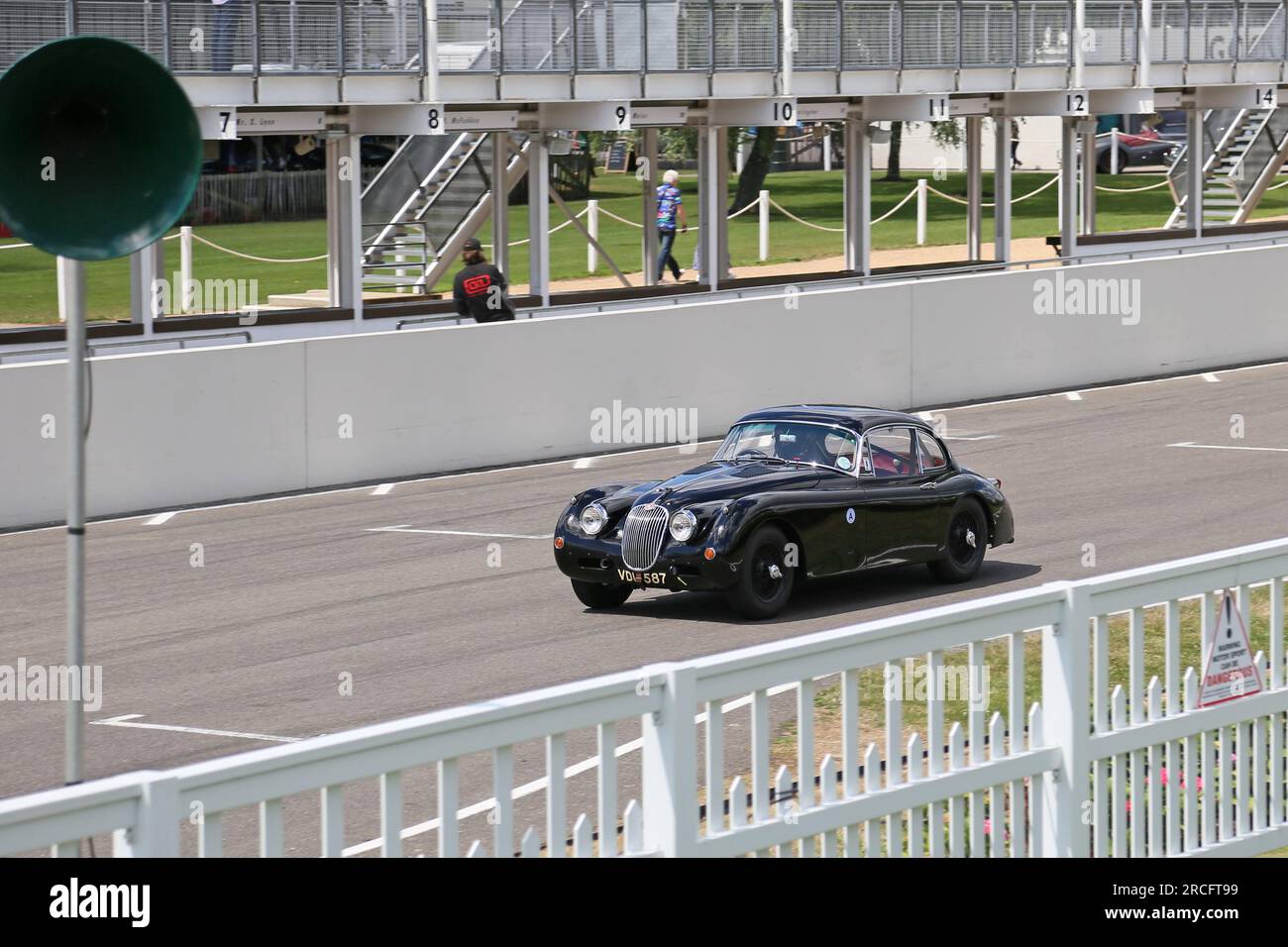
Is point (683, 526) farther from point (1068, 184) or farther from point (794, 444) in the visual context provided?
point (1068, 184)

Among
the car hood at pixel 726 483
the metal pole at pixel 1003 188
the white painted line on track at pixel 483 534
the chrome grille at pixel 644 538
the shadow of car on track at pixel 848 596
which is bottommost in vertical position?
the shadow of car on track at pixel 848 596

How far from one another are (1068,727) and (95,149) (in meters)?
3.46

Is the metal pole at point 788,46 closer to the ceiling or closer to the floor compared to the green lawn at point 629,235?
closer to the ceiling

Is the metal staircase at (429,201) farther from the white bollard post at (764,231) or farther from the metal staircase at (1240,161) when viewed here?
the metal staircase at (1240,161)

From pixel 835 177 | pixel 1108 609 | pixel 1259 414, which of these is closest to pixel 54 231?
pixel 1108 609

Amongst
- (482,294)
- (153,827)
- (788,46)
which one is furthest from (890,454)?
(788,46)

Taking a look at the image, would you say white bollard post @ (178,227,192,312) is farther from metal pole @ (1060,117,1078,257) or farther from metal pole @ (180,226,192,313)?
metal pole @ (1060,117,1078,257)

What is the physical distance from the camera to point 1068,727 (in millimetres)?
6633

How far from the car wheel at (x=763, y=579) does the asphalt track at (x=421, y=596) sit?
15 cm

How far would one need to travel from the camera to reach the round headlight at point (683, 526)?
541 inches

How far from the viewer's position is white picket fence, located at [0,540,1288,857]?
473 centimetres

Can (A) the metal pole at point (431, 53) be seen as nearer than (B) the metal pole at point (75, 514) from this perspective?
No

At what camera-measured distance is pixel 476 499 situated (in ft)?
66.3

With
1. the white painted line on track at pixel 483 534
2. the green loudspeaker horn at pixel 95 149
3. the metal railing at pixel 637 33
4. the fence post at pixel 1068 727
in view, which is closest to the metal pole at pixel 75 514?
the green loudspeaker horn at pixel 95 149
